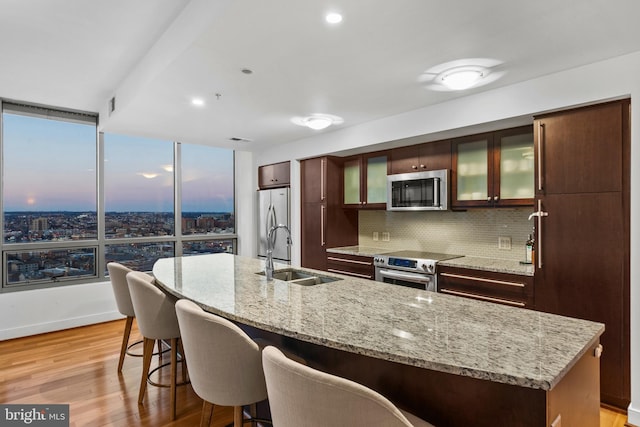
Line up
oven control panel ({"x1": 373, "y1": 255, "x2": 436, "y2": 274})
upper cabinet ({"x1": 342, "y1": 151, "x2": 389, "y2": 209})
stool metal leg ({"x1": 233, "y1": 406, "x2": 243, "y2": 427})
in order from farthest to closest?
upper cabinet ({"x1": 342, "y1": 151, "x2": 389, "y2": 209}), oven control panel ({"x1": 373, "y1": 255, "x2": 436, "y2": 274}), stool metal leg ({"x1": 233, "y1": 406, "x2": 243, "y2": 427})

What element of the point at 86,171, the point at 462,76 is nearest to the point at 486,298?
the point at 462,76

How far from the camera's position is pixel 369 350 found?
1.20m

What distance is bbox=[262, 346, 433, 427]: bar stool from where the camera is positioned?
2.94 ft

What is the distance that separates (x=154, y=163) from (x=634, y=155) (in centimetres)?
524

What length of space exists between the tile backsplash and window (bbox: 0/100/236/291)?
262 cm

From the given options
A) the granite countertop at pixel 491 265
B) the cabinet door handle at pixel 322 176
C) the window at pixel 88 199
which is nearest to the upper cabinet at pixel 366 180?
the cabinet door handle at pixel 322 176

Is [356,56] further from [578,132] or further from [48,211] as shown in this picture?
[48,211]

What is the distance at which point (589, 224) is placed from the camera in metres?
2.49

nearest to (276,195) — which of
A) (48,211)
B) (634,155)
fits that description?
(48,211)

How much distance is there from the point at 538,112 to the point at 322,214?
262cm

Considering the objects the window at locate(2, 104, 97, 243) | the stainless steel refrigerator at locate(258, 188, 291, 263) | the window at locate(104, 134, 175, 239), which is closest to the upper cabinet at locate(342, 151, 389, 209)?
the stainless steel refrigerator at locate(258, 188, 291, 263)

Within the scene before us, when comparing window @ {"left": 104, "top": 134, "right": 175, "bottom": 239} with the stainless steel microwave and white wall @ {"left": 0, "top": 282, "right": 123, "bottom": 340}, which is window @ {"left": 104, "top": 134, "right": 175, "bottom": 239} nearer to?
white wall @ {"left": 0, "top": 282, "right": 123, "bottom": 340}

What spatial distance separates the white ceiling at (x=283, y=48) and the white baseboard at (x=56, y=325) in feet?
8.16

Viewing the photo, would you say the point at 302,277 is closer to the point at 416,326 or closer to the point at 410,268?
the point at 410,268
